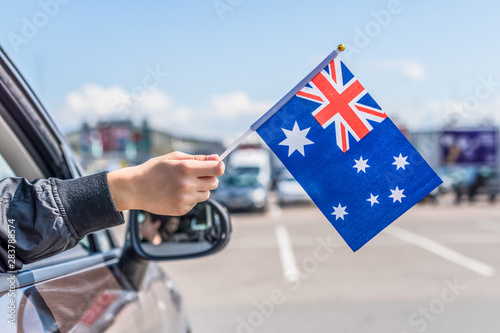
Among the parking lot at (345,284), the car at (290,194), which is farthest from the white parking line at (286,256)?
the car at (290,194)

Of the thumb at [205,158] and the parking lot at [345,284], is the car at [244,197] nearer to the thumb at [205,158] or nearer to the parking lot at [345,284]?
the parking lot at [345,284]

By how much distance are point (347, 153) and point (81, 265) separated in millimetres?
965

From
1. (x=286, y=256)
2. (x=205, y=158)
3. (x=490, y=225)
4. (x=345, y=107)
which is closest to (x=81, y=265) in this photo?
(x=205, y=158)

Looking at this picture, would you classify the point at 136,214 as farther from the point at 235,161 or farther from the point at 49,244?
the point at 235,161

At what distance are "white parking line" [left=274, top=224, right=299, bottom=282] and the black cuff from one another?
680cm

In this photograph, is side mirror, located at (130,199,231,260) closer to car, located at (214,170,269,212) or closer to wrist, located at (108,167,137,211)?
wrist, located at (108,167,137,211)

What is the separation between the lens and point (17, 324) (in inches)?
44.6

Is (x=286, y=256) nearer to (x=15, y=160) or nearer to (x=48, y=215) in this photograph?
(x=15, y=160)

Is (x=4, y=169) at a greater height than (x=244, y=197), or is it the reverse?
(x=4, y=169)

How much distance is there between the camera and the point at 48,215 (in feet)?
3.71

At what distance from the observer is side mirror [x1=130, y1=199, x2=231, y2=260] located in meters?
2.12

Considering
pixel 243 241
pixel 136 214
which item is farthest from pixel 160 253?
pixel 243 241

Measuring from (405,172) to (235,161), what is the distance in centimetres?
3064

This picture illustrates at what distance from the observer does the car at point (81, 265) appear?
1276mm
